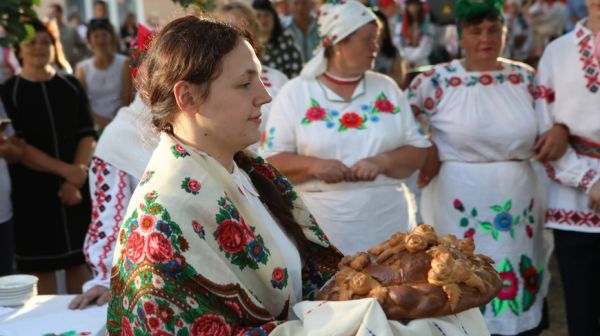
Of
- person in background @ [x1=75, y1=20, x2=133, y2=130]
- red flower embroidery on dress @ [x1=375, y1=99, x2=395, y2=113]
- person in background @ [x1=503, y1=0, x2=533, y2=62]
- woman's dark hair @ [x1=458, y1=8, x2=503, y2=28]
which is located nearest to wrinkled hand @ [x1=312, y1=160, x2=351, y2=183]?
red flower embroidery on dress @ [x1=375, y1=99, x2=395, y2=113]

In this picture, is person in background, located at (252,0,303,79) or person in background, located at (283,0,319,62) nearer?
person in background, located at (252,0,303,79)

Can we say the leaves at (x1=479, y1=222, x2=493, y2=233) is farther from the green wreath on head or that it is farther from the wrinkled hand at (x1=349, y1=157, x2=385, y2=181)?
the green wreath on head

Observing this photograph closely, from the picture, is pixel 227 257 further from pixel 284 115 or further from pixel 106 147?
pixel 284 115

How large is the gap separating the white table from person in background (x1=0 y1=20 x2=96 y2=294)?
5.54 feet

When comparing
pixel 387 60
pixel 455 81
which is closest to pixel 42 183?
pixel 455 81

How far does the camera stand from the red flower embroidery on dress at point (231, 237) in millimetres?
1729

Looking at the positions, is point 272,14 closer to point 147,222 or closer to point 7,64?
point 7,64

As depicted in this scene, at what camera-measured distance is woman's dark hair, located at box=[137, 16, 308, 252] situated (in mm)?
1763

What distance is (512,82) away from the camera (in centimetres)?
381

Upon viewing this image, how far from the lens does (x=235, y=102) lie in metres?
1.78

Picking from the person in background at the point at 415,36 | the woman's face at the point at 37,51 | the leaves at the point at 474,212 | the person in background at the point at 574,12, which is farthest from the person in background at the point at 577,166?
the person in background at the point at 415,36

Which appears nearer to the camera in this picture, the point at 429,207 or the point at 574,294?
the point at 574,294

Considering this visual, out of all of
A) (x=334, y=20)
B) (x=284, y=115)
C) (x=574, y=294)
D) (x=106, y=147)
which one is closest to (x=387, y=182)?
(x=284, y=115)

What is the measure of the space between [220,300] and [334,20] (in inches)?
88.3
